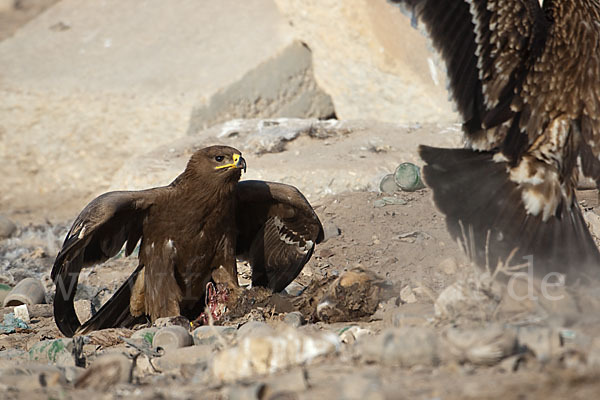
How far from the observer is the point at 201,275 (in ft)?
18.4

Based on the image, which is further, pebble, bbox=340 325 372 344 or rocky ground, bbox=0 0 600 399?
pebble, bbox=340 325 372 344

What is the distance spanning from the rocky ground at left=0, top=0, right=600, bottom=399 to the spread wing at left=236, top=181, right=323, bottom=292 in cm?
21

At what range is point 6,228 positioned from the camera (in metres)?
8.84

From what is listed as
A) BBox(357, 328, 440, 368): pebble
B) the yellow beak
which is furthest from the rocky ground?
the yellow beak

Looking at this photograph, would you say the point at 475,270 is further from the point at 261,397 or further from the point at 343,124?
the point at 343,124

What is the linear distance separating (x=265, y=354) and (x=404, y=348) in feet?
1.73

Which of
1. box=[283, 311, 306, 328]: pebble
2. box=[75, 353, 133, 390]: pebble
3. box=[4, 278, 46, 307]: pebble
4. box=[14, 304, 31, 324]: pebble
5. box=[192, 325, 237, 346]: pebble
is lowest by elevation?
box=[4, 278, 46, 307]: pebble

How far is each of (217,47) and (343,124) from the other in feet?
8.64

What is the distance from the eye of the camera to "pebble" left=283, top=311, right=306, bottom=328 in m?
4.72

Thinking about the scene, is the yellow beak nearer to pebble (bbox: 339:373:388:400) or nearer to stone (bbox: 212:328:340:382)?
stone (bbox: 212:328:340:382)

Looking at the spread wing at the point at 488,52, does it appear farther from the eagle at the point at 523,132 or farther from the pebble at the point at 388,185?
the pebble at the point at 388,185

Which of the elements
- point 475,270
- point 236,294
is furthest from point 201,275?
point 475,270

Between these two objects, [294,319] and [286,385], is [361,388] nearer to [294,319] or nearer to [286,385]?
[286,385]

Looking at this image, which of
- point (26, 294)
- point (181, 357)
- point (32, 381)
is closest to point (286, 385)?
point (32, 381)
